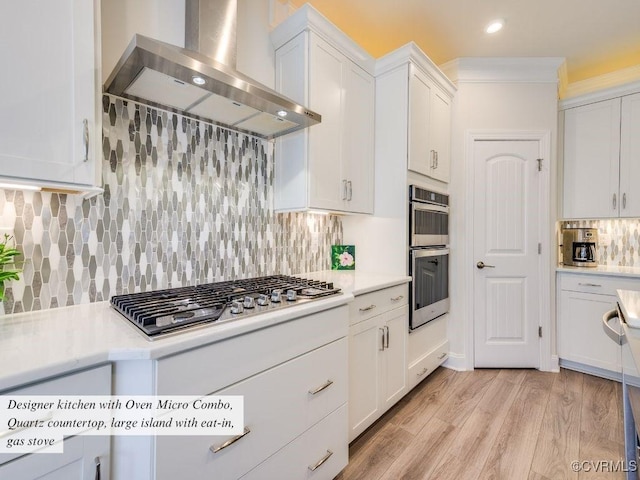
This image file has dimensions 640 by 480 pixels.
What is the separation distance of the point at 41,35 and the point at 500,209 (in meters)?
3.18

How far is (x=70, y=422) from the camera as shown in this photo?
79 centimetres

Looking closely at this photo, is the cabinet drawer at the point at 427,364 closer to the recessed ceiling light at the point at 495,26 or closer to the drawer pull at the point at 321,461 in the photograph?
the drawer pull at the point at 321,461

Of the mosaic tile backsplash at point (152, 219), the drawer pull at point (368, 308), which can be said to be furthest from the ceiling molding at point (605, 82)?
the mosaic tile backsplash at point (152, 219)

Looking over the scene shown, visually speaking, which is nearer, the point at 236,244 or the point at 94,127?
the point at 94,127

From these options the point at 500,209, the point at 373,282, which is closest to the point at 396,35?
the point at 500,209

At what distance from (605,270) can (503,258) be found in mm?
846

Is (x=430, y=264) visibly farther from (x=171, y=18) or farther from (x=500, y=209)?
(x=171, y=18)

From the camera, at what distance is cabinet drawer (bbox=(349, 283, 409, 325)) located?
175cm

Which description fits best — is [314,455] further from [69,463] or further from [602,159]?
[602,159]

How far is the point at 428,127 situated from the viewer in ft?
8.38

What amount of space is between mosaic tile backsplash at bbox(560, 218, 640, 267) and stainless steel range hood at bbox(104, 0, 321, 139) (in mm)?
3277

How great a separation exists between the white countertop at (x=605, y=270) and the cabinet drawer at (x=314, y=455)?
2563 mm

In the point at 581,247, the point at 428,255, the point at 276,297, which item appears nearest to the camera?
the point at 276,297

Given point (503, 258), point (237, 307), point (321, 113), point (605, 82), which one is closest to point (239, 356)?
point (237, 307)
